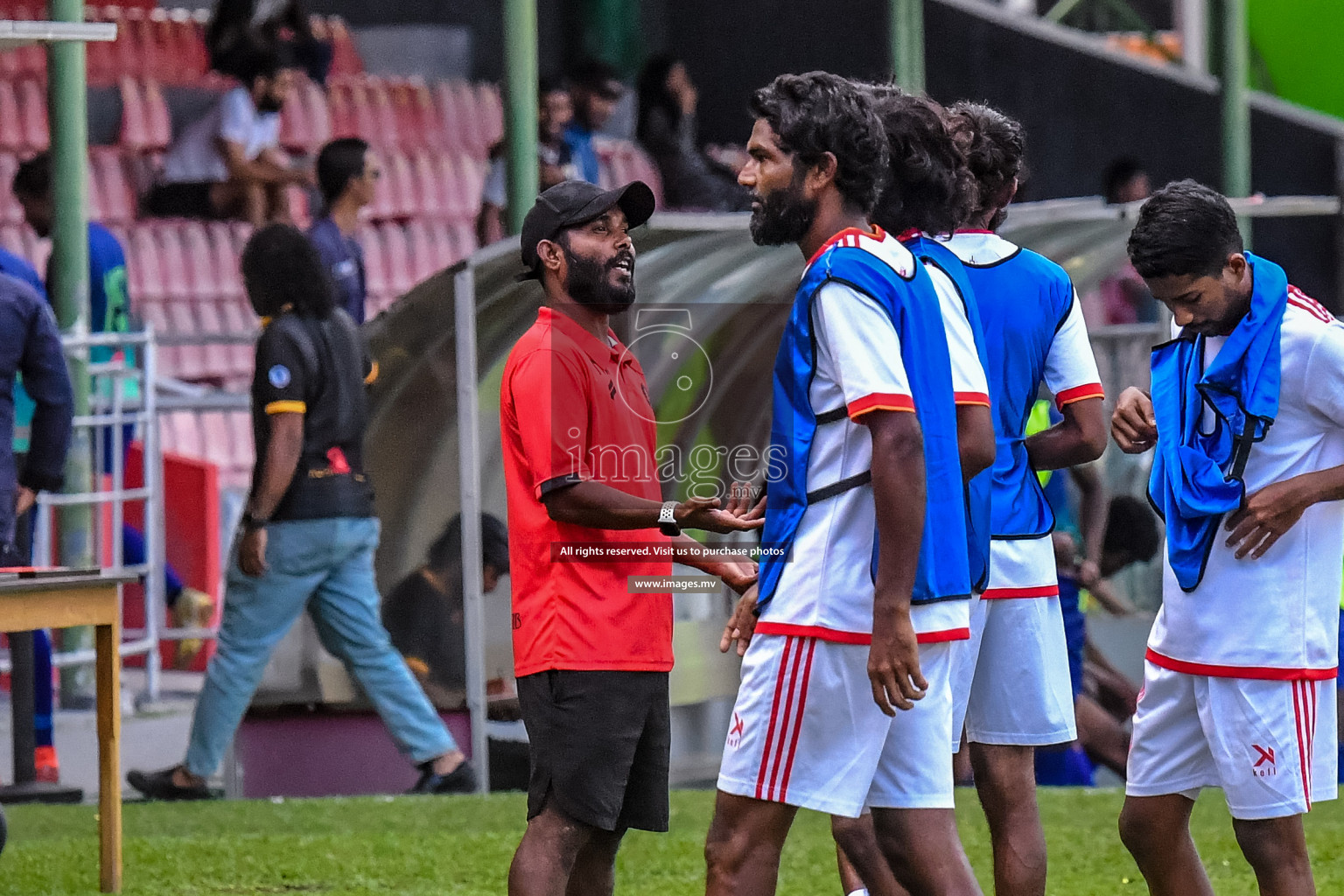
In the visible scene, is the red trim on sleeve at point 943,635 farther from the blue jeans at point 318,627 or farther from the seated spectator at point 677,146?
the seated spectator at point 677,146

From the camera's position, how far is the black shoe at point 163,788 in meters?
7.54

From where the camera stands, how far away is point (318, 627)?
7465 mm

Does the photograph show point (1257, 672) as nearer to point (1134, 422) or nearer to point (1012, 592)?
point (1012, 592)

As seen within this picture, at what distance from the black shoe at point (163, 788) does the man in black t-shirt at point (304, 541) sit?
0.37 feet

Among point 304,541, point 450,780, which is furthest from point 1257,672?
point 304,541

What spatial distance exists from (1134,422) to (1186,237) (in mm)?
519

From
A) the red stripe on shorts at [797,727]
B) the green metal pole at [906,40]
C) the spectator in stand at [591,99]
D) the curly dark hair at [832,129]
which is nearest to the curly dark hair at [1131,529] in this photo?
the green metal pole at [906,40]

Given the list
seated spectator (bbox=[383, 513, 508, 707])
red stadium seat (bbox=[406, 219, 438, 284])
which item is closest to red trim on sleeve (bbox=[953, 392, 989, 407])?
seated spectator (bbox=[383, 513, 508, 707])

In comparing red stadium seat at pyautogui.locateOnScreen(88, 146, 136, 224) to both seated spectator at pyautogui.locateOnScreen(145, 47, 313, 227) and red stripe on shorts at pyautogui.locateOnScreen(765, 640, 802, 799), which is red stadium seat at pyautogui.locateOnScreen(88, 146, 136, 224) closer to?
seated spectator at pyautogui.locateOnScreen(145, 47, 313, 227)

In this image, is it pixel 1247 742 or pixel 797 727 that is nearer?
pixel 797 727

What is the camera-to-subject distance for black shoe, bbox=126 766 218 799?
24.7ft

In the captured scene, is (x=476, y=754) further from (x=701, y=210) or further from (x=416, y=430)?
(x=701, y=210)

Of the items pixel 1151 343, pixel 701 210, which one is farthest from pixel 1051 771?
pixel 701 210

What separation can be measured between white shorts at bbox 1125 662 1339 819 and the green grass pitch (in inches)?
62.1
